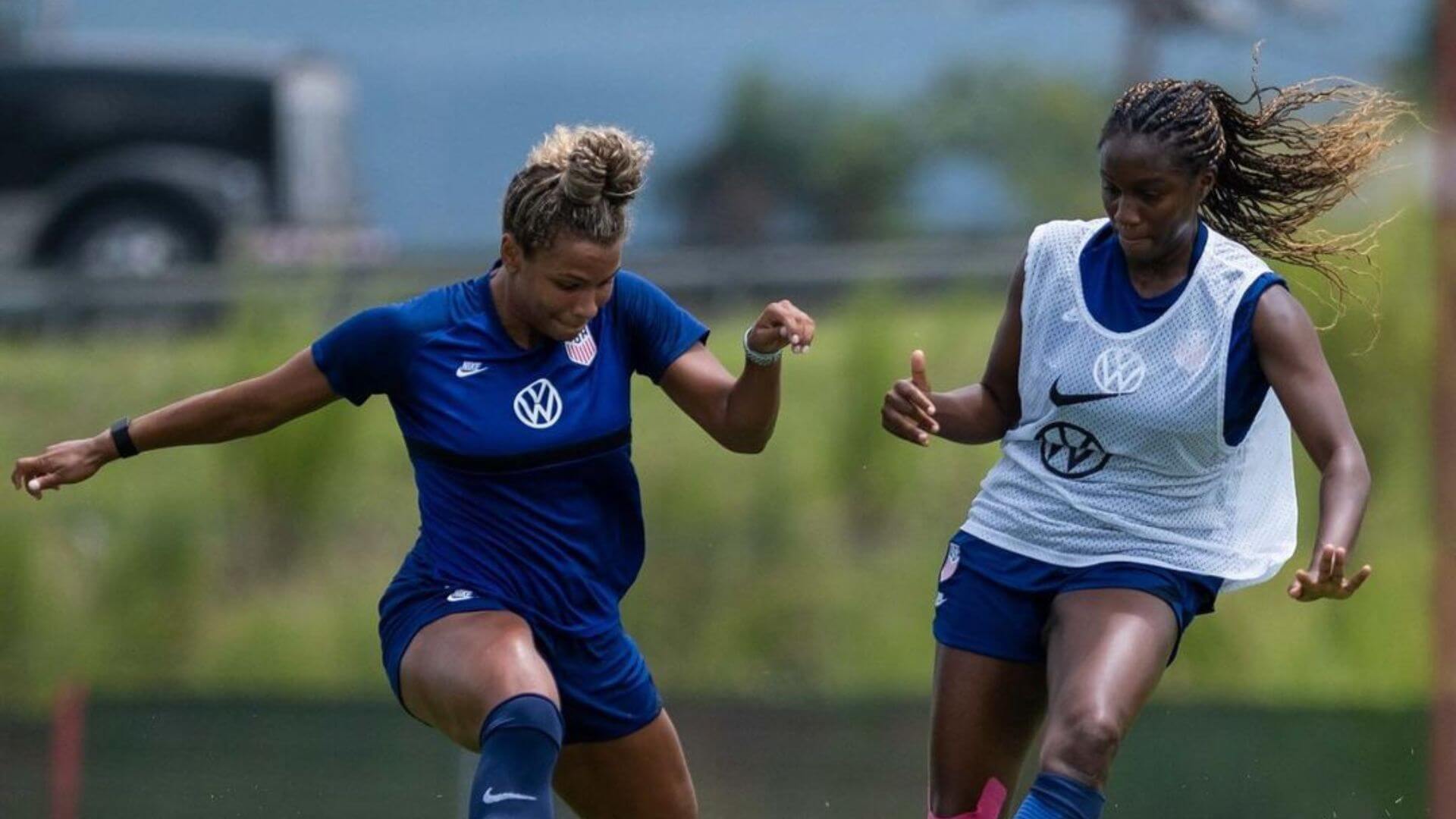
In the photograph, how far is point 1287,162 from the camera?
423 cm

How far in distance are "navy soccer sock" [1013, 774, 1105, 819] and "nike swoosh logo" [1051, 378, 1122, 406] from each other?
722 millimetres

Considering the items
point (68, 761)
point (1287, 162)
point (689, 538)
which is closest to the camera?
point (1287, 162)

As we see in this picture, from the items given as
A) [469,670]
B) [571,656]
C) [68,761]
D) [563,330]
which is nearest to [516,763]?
[469,670]

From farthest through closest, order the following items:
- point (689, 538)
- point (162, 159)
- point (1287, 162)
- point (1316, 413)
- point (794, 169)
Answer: point (794, 169) → point (162, 159) → point (689, 538) → point (1287, 162) → point (1316, 413)

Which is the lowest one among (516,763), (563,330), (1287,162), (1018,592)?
(516,763)

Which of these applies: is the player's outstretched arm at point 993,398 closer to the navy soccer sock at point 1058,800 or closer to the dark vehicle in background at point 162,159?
the navy soccer sock at point 1058,800

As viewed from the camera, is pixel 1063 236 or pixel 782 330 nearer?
Answer: pixel 782 330

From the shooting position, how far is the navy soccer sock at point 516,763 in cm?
364

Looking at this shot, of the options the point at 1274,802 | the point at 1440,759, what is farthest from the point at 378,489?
A: the point at 1440,759

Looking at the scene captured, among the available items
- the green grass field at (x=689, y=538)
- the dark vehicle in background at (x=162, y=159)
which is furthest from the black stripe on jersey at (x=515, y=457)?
the dark vehicle in background at (x=162, y=159)

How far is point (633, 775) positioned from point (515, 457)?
701 millimetres

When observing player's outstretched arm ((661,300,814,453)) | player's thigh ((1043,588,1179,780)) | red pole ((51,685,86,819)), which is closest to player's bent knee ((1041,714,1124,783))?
player's thigh ((1043,588,1179,780))

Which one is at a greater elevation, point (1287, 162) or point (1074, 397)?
point (1287, 162)

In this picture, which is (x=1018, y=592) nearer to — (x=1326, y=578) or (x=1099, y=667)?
(x=1099, y=667)
